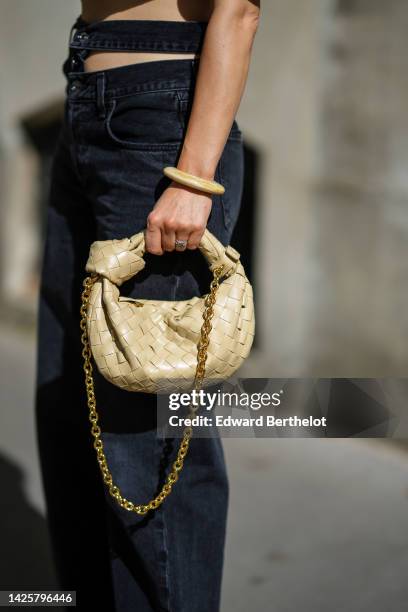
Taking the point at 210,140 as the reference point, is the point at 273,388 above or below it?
below

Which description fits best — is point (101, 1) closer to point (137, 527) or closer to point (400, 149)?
point (137, 527)

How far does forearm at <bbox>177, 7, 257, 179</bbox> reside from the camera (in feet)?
4.01

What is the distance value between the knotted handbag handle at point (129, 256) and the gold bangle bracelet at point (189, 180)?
0.26 ft

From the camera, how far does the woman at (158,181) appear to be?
4.06 feet

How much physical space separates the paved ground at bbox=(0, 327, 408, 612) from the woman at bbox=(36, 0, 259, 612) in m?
0.61

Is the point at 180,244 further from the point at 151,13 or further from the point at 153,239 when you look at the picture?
the point at 151,13

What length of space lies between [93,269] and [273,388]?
106 centimetres

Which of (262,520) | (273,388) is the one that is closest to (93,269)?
(273,388)

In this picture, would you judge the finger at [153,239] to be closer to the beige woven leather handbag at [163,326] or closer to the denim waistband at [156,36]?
the beige woven leather handbag at [163,326]

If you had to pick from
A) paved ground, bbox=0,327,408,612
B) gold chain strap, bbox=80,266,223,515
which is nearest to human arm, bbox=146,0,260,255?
gold chain strap, bbox=80,266,223,515

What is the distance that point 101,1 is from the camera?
1365 millimetres

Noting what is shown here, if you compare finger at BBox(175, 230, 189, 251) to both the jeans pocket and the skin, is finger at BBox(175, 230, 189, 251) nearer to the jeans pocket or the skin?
the skin

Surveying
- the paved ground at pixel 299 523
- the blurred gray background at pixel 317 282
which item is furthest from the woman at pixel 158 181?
the blurred gray background at pixel 317 282

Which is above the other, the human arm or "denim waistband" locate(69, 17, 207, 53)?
"denim waistband" locate(69, 17, 207, 53)
